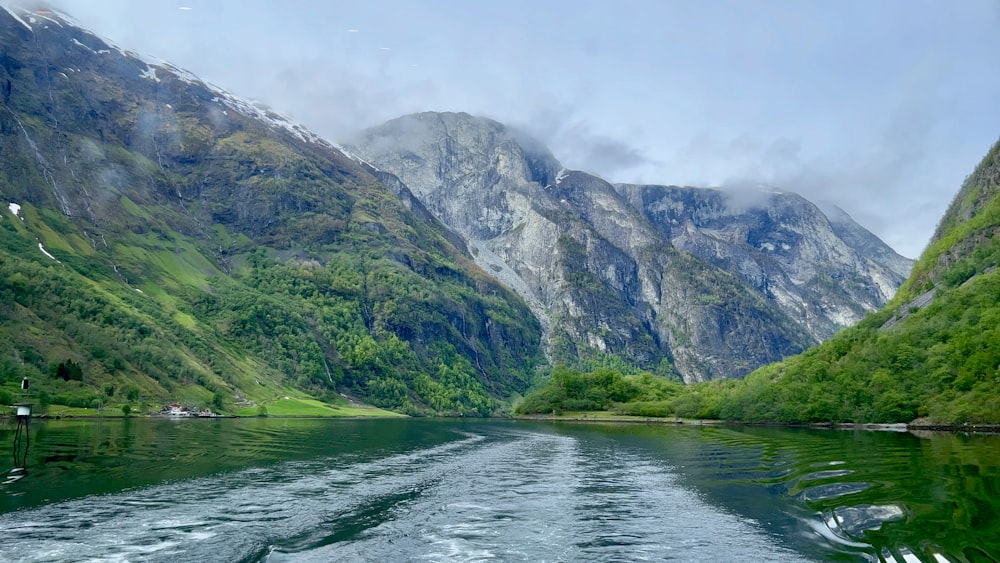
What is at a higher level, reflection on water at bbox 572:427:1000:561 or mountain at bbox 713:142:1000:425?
mountain at bbox 713:142:1000:425

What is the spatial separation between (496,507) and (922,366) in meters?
121

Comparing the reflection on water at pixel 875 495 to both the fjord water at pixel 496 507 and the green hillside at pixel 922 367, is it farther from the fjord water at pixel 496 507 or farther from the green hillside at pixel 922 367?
the green hillside at pixel 922 367

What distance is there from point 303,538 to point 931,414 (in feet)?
390

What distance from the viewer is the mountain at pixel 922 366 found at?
11262 centimetres

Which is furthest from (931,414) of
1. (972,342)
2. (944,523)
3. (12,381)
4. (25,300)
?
(25,300)

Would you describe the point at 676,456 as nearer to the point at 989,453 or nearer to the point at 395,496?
the point at 989,453

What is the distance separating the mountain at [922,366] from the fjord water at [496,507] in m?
47.1

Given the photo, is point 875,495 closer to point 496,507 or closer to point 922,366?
point 496,507

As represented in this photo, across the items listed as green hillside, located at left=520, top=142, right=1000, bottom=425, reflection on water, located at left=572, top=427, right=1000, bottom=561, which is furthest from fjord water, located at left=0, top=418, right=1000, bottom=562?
green hillside, located at left=520, top=142, right=1000, bottom=425

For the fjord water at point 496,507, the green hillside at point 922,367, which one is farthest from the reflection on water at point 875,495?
the green hillside at point 922,367

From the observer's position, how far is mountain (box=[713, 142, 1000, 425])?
112625mm

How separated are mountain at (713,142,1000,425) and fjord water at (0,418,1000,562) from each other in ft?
154

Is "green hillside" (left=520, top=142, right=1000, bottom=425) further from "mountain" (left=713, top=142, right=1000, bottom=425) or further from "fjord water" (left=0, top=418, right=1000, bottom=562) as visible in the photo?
"fjord water" (left=0, top=418, right=1000, bottom=562)

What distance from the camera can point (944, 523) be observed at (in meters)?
31.0
